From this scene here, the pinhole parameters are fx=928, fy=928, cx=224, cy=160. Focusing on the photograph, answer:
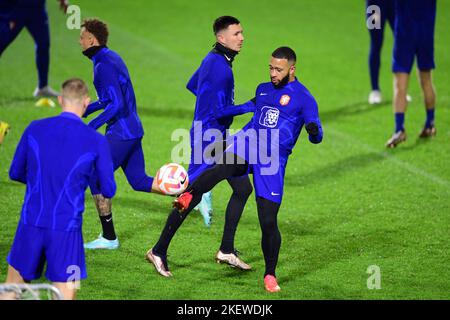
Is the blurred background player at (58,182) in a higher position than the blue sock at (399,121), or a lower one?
lower

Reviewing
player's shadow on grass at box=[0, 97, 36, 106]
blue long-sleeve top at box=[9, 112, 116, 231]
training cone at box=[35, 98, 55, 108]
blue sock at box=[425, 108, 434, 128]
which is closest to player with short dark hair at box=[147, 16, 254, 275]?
blue long-sleeve top at box=[9, 112, 116, 231]

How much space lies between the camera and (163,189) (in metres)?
7.29

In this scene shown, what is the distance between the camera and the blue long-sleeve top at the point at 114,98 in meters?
7.92

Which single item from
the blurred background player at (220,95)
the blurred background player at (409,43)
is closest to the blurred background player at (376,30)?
the blurred background player at (409,43)

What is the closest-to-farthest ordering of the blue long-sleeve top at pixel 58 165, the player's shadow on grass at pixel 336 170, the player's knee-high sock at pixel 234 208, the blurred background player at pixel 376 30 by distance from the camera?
the blue long-sleeve top at pixel 58 165 → the player's knee-high sock at pixel 234 208 → the player's shadow on grass at pixel 336 170 → the blurred background player at pixel 376 30

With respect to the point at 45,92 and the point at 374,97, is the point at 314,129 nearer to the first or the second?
the point at 374,97

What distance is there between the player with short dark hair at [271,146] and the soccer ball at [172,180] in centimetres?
8

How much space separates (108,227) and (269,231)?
1699 mm

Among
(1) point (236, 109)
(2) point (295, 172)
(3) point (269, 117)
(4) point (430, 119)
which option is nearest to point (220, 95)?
(1) point (236, 109)

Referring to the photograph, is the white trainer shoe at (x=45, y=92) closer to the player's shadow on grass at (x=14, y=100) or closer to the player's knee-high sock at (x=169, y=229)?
the player's shadow on grass at (x=14, y=100)

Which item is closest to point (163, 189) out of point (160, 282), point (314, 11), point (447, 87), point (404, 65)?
point (160, 282)

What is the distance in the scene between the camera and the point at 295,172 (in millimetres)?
11109

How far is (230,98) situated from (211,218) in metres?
1.62

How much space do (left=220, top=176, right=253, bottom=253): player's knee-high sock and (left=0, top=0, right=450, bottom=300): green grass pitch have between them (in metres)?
0.20
